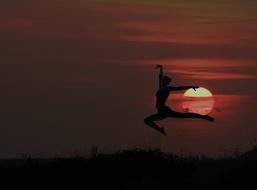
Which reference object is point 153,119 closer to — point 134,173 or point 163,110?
point 163,110

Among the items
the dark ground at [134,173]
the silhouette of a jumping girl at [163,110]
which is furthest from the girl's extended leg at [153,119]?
the dark ground at [134,173]

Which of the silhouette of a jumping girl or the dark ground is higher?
the silhouette of a jumping girl

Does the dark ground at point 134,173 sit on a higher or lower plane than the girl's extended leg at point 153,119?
lower

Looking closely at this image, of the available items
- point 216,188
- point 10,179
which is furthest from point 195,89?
point 10,179

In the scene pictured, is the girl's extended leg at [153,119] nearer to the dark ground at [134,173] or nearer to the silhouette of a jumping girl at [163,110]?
the silhouette of a jumping girl at [163,110]

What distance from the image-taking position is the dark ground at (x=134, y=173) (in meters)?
29.8

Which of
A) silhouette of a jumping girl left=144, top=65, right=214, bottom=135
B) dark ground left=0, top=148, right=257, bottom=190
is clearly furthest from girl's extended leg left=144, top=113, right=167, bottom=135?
dark ground left=0, top=148, right=257, bottom=190

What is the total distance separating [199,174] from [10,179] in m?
6.59

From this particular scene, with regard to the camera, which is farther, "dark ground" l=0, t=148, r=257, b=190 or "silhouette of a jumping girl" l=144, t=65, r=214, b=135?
"silhouette of a jumping girl" l=144, t=65, r=214, b=135

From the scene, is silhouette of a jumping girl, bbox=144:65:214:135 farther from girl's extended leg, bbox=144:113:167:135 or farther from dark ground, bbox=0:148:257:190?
dark ground, bbox=0:148:257:190

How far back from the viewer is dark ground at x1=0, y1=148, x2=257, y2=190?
29766mm

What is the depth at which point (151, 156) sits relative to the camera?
3484 centimetres

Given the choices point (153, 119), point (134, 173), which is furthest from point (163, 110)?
point (134, 173)

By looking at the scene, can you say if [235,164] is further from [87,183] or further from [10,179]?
[10,179]
